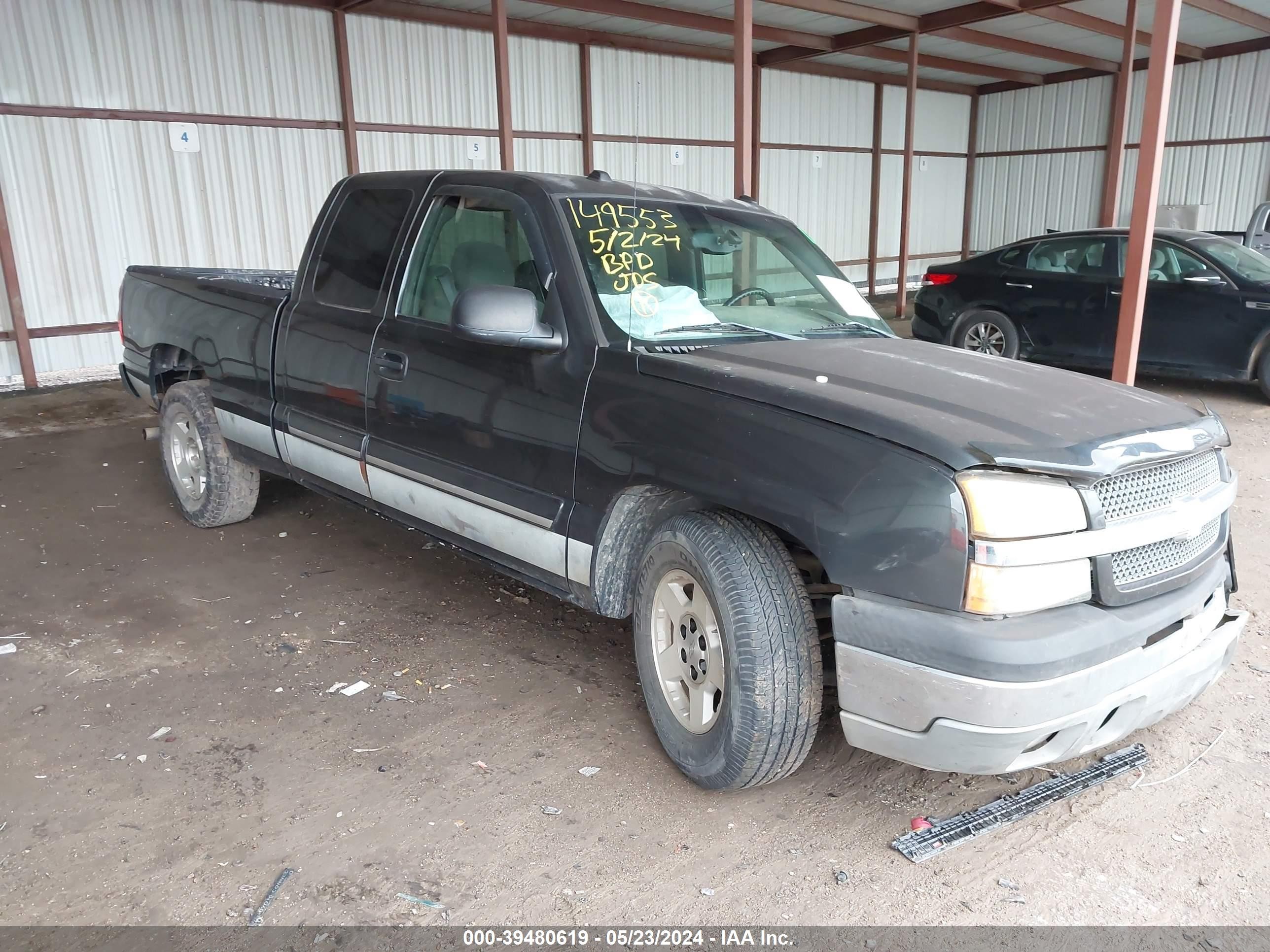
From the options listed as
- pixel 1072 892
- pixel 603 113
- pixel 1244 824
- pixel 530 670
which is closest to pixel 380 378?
pixel 530 670

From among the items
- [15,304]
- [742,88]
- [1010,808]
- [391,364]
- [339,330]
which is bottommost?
[1010,808]

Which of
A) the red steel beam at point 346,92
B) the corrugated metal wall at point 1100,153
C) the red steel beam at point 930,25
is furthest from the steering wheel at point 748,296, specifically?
the corrugated metal wall at point 1100,153

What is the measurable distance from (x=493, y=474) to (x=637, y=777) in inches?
46.6

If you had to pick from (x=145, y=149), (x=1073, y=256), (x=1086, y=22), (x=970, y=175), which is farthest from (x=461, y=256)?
(x=970, y=175)

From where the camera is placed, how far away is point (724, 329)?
3332 millimetres

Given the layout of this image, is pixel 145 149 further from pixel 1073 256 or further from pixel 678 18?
pixel 1073 256

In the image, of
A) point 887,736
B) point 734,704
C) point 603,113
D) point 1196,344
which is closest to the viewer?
point 887,736

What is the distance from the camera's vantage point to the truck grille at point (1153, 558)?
2469mm

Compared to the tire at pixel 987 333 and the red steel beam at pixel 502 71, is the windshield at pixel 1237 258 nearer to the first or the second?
the tire at pixel 987 333

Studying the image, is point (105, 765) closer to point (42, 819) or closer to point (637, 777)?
point (42, 819)

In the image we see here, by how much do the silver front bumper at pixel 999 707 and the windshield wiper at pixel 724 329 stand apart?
50.4 inches

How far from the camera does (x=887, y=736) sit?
2.46m

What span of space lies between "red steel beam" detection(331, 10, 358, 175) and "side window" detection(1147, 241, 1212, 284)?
873 cm

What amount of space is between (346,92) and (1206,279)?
A: 9.59m
